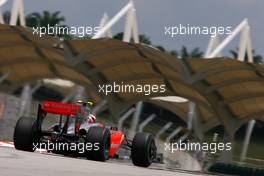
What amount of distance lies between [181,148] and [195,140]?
609 centimetres

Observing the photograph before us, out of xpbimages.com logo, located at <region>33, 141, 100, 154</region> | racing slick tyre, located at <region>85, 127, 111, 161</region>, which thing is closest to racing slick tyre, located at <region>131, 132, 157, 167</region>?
racing slick tyre, located at <region>85, 127, 111, 161</region>

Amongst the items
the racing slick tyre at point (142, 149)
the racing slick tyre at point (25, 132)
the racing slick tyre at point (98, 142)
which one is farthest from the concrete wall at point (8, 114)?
the racing slick tyre at point (98, 142)

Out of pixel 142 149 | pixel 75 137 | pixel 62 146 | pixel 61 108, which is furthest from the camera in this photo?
pixel 62 146

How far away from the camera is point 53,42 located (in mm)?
40562

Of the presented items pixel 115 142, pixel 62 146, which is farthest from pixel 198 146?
pixel 62 146

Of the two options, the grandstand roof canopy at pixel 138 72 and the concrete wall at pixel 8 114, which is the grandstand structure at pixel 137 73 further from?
the concrete wall at pixel 8 114

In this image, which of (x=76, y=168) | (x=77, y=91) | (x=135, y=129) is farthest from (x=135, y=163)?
(x=77, y=91)

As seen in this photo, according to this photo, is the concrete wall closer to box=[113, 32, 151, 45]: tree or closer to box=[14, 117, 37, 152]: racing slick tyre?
box=[113, 32, 151, 45]: tree

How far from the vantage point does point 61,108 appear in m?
15.4

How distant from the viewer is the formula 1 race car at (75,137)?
15469 mm

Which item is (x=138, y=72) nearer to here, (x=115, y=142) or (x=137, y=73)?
(x=137, y=73)

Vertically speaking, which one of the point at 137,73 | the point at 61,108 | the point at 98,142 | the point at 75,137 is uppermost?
the point at 137,73

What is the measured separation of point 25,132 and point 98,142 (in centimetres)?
181

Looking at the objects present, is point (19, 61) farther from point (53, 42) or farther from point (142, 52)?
point (142, 52)
